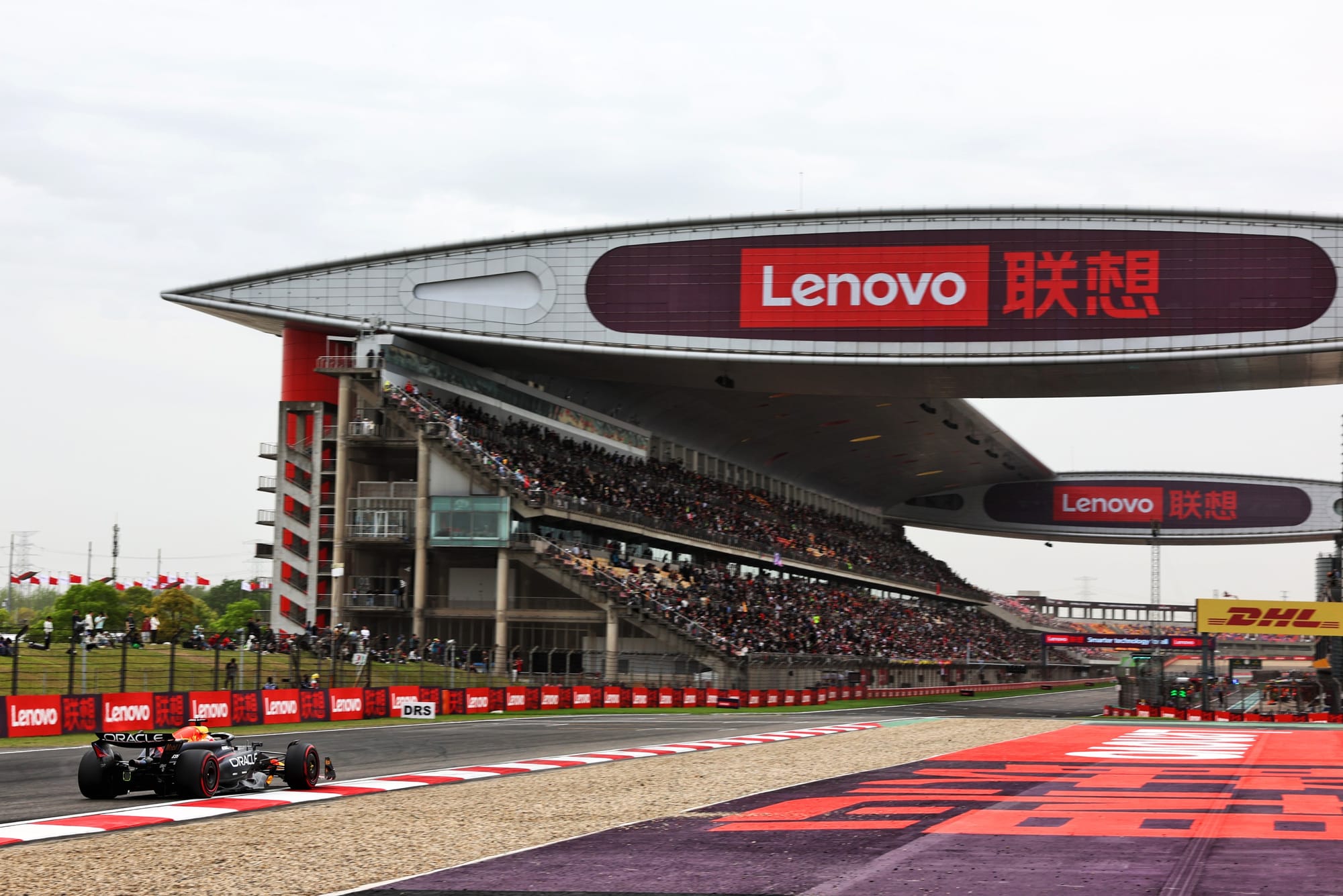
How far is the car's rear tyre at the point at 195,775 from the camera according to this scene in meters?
16.2

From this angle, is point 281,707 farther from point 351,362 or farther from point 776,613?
point 776,613

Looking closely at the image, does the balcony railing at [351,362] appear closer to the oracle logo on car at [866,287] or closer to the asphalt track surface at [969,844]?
the oracle logo on car at [866,287]

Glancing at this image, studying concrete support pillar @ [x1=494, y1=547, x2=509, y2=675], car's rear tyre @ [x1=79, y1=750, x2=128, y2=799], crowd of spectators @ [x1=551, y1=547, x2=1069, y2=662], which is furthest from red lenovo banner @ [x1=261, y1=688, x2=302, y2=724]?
crowd of spectators @ [x1=551, y1=547, x2=1069, y2=662]

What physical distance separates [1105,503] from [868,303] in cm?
6002

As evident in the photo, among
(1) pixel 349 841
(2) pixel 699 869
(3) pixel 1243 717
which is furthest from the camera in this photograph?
(3) pixel 1243 717

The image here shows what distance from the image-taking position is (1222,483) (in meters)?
105

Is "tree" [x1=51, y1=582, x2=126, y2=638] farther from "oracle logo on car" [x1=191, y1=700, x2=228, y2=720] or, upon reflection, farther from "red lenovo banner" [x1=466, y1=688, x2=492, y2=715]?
"oracle logo on car" [x1=191, y1=700, x2=228, y2=720]

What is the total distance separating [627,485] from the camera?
61688mm

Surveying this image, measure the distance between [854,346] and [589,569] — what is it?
47.2ft

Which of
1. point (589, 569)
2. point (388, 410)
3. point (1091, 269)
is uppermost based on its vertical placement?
point (1091, 269)

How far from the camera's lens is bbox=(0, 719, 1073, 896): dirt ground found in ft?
34.8

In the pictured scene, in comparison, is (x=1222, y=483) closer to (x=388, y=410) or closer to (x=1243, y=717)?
(x=1243, y=717)

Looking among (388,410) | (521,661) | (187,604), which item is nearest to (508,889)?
(521,661)

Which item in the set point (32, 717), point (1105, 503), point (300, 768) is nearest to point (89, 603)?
point (1105, 503)
